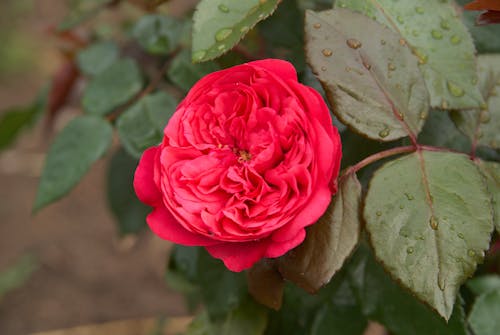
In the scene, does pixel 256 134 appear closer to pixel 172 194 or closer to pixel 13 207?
pixel 172 194

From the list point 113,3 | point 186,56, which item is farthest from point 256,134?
point 113,3

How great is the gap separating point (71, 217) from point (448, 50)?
212 centimetres

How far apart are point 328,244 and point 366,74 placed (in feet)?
0.50

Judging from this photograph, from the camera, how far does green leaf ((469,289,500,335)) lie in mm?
671

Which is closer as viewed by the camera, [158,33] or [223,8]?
[223,8]

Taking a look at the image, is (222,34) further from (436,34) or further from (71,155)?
(71,155)

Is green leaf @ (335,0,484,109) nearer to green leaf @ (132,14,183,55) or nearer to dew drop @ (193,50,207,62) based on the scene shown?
dew drop @ (193,50,207,62)

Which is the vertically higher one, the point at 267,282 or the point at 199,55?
the point at 199,55

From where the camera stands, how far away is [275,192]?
0.50 m

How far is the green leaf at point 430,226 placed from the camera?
0.50 meters

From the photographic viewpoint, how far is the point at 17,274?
227 cm

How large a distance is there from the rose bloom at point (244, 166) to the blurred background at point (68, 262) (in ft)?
4.79

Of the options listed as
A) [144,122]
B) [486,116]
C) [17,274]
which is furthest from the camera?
[17,274]

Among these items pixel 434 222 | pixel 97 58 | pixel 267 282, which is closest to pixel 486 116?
pixel 434 222
